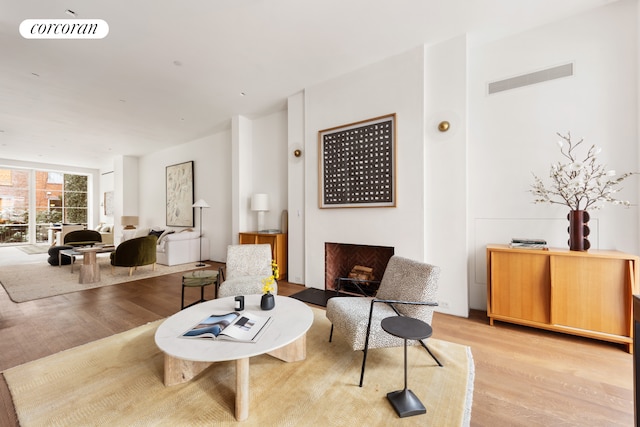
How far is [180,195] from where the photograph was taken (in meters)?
7.04

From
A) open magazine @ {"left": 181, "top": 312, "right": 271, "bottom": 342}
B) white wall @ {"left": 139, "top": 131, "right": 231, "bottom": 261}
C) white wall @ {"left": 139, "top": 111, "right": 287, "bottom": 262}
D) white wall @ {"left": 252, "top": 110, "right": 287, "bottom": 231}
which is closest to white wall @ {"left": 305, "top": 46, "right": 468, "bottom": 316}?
white wall @ {"left": 252, "top": 110, "right": 287, "bottom": 231}

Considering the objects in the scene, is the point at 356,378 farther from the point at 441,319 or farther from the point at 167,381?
the point at 441,319

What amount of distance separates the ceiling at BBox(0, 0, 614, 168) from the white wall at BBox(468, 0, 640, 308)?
0.24m

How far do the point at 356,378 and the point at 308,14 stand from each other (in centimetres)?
321

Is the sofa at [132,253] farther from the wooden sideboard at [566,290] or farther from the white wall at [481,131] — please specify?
the wooden sideboard at [566,290]

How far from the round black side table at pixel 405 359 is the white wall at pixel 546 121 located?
6.25 ft

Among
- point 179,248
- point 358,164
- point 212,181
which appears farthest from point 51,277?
point 358,164

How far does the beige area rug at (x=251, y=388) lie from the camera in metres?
1.47

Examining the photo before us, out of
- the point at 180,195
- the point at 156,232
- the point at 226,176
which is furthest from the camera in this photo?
the point at 180,195

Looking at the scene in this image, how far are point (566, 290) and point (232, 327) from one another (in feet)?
9.44

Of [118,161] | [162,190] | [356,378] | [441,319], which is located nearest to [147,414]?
[356,378]

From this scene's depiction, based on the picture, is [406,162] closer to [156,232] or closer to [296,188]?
[296,188]

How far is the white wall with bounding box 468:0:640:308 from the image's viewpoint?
2439 millimetres

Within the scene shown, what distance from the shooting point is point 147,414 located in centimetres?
150
